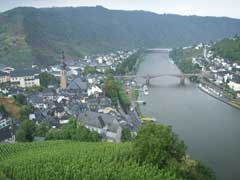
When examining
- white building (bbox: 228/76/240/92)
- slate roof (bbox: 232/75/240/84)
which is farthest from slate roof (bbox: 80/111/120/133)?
slate roof (bbox: 232/75/240/84)

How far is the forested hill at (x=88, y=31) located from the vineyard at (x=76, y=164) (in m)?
21.3

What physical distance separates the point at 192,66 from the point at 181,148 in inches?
891

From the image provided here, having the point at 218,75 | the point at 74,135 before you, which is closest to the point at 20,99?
the point at 74,135

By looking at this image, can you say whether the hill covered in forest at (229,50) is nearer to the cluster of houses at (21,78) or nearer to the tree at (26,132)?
the cluster of houses at (21,78)

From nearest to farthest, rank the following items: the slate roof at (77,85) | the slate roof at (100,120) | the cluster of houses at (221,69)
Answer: the slate roof at (100,120) → the slate roof at (77,85) → the cluster of houses at (221,69)

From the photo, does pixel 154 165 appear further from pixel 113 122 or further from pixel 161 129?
pixel 113 122

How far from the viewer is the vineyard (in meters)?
8.04

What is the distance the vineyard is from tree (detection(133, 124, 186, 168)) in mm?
231

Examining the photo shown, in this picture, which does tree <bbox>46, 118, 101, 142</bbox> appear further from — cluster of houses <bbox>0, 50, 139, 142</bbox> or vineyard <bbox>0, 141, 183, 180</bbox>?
vineyard <bbox>0, 141, 183, 180</bbox>

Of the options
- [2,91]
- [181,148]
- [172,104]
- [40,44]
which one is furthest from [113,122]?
[40,44]

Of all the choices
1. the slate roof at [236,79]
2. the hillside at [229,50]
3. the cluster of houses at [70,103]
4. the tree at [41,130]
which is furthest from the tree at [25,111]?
the hillside at [229,50]

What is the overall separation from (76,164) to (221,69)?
21720 millimetres

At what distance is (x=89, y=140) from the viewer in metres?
11.3

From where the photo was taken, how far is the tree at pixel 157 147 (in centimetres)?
843
